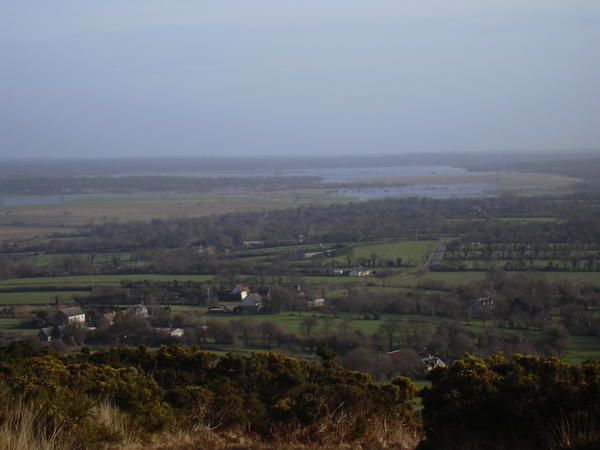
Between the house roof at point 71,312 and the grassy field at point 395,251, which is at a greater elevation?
the house roof at point 71,312

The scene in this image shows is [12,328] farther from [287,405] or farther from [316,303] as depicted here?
[287,405]

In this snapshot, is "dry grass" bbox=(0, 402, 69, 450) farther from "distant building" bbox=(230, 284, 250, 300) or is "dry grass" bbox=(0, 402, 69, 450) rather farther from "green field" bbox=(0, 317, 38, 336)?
"distant building" bbox=(230, 284, 250, 300)

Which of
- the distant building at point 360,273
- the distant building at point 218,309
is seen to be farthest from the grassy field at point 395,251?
the distant building at point 218,309

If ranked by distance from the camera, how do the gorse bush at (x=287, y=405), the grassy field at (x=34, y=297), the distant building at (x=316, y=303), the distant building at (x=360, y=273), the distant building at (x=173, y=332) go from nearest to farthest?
1. the gorse bush at (x=287, y=405)
2. the distant building at (x=173, y=332)
3. the distant building at (x=316, y=303)
4. the grassy field at (x=34, y=297)
5. the distant building at (x=360, y=273)

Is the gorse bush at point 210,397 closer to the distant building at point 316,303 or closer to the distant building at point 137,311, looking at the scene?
the distant building at point 137,311

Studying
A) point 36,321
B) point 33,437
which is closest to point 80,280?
point 36,321

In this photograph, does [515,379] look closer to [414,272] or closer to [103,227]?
[414,272]

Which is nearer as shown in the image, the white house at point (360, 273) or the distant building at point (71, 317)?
the distant building at point (71, 317)

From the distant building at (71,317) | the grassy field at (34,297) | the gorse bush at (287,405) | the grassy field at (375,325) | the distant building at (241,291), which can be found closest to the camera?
the gorse bush at (287,405)
